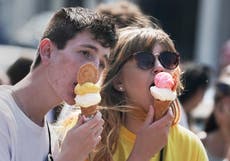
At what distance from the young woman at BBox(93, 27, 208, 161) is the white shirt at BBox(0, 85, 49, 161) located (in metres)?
0.37

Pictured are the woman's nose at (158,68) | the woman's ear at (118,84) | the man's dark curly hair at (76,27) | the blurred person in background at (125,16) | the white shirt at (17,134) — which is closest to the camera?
the white shirt at (17,134)

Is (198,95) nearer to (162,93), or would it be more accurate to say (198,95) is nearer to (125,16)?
(125,16)

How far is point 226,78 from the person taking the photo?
5465 millimetres

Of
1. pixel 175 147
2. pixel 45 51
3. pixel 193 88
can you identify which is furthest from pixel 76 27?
pixel 193 88

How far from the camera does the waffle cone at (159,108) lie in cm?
337

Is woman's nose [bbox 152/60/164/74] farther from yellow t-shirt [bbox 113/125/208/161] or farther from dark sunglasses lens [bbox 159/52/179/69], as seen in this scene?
yellow t-shirt [bbox 113/125/208/161]

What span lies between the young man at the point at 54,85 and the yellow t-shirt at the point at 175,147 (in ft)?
1.27

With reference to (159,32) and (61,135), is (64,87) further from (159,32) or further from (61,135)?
(159,32)

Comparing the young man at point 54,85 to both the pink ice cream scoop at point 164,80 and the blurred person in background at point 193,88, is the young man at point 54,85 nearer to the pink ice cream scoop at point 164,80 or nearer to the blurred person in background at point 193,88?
the pink ice cream scoop at point 164,80

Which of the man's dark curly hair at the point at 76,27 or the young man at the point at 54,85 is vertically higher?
Result: the man's dark curly hair at the point at 76,27

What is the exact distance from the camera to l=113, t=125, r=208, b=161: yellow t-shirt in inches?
141

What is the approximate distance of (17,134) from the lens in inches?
124

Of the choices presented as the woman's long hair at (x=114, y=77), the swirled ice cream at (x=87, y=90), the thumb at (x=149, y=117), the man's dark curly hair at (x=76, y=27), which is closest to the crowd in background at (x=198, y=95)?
the woman's long hair at (x=114, y=77)

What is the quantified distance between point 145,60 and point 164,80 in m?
0.20
